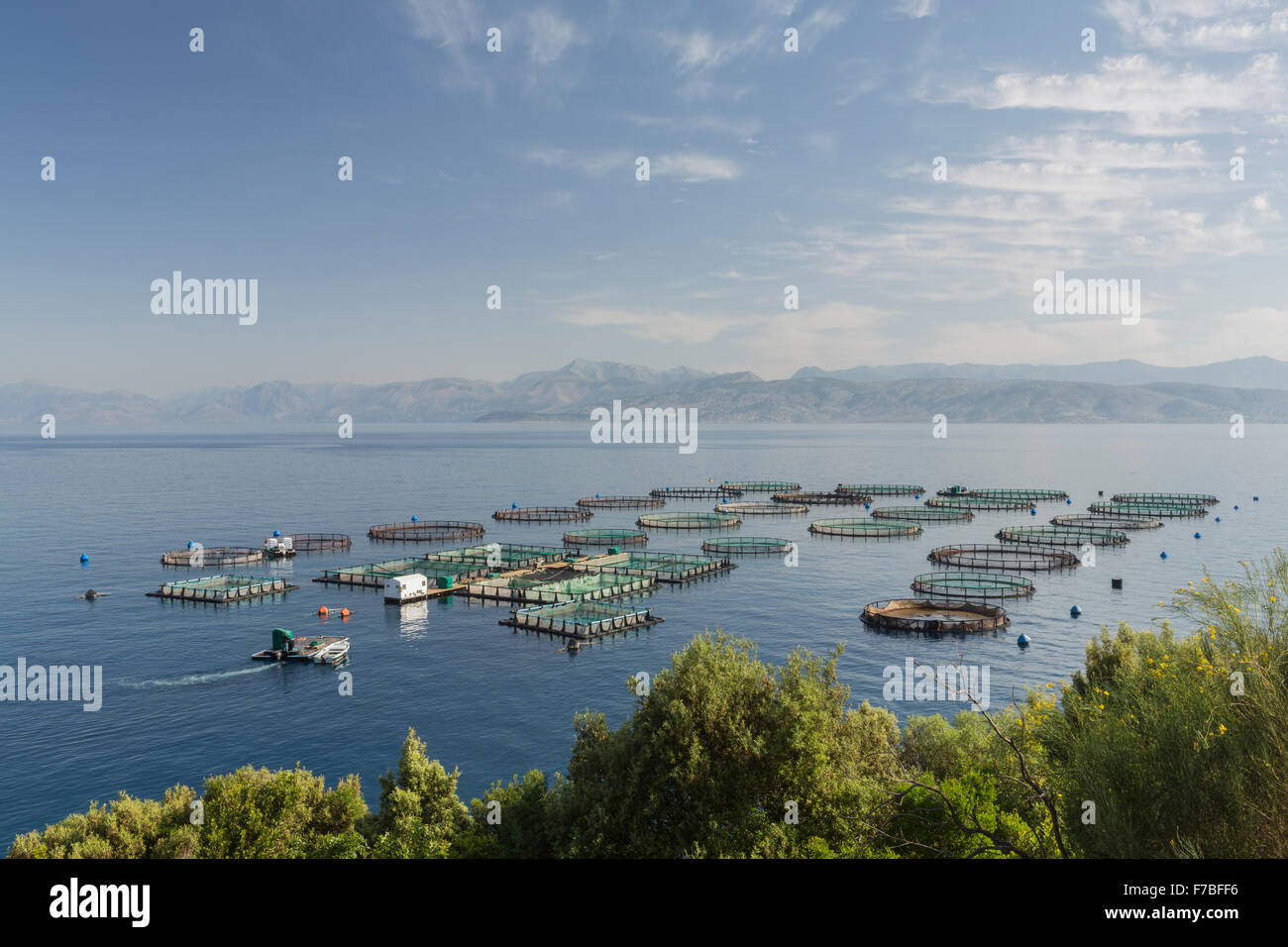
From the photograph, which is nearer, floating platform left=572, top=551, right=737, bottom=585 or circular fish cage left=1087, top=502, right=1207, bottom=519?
floating platform left=572, top=551, right=737, bottom=585

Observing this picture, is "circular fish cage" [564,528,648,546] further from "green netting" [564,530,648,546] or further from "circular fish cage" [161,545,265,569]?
"circular fish cage" [161,545,265,569]

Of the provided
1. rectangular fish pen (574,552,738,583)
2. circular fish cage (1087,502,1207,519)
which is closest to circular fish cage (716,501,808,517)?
rectangular fish pen (574,552,738,583)

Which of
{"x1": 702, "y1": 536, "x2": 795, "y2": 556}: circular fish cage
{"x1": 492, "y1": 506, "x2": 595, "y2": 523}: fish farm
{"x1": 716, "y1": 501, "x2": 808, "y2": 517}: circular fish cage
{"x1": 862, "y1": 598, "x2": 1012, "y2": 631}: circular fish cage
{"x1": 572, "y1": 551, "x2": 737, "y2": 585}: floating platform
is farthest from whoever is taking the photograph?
{"x1": 716, "y1": 501, "x2": 808, "y2": 517}: circular fish cage

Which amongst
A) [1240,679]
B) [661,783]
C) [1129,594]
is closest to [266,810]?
[661,783]

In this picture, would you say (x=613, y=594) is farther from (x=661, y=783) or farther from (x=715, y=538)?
(x=661, y=783)

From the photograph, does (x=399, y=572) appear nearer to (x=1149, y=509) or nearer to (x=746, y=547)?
(x=746, y=547)

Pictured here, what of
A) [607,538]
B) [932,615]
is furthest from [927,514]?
[932,615]

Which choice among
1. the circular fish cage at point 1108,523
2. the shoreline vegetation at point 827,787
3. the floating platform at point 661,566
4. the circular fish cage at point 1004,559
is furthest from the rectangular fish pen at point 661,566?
the circular fish cage at point 1108,523
